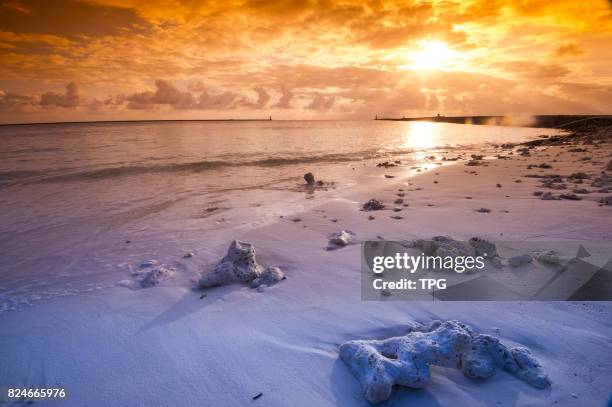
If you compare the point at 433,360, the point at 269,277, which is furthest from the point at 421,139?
the point at 433,360

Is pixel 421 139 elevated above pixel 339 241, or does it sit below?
above

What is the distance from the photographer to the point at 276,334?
9.29 feet

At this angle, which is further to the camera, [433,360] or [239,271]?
[239,271]

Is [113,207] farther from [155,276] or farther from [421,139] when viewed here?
[421,139]

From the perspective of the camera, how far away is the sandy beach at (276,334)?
2131mm

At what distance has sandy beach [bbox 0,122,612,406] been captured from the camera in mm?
2131

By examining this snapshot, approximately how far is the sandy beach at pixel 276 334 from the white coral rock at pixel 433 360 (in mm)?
88

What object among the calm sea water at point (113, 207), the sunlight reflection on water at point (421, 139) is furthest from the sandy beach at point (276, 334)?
the sunlight reflection on water at point (421, 139)

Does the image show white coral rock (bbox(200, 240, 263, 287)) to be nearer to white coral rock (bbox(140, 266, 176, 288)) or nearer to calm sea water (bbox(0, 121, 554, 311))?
white coral rock (bbox(140, 266, 176, 288))

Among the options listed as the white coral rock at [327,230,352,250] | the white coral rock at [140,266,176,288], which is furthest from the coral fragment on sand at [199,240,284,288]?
the white coral rock at [327,230,352,250]

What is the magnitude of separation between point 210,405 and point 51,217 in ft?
25.7

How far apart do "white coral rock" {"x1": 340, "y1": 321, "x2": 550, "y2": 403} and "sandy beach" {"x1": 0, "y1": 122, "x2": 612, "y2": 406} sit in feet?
0.29

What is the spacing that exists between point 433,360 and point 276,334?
140cm

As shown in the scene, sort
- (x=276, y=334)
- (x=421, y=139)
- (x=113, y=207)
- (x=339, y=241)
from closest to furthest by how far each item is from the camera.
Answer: (x=276, y=334)
(x=339, y=241)
(x=113, y=207)
(x=421, y=139)
